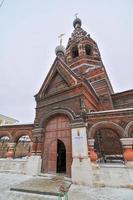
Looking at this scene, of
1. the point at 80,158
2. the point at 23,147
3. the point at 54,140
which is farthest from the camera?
the point at 23,147

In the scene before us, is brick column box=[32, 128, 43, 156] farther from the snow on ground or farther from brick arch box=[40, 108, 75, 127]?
the snow on ground

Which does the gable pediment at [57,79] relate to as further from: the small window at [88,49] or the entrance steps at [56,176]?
the small window at [88,49]

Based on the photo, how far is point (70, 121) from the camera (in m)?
8.92

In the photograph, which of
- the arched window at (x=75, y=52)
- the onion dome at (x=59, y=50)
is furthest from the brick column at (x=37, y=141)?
the arched window at (x=75, y=52)

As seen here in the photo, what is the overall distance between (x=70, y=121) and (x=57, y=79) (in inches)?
189

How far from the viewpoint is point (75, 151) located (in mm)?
7902

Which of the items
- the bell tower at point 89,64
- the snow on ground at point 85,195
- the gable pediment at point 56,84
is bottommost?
the snow on ground at point 85,195

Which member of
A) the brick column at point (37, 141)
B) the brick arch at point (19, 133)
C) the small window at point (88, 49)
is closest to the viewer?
the brick column at point (37, 141)

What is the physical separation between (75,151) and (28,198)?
3593 millimetres

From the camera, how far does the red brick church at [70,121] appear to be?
7812 mm

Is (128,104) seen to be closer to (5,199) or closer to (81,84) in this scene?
(81,84)

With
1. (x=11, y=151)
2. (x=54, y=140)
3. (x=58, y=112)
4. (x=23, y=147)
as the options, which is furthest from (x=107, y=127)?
(x=23, y=147)

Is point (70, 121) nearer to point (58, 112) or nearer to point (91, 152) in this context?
point (58, 112)

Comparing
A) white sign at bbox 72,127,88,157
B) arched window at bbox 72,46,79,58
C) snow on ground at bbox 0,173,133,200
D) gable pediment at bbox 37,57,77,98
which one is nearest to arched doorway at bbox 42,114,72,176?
white sign at bbox 72,127,88,157
